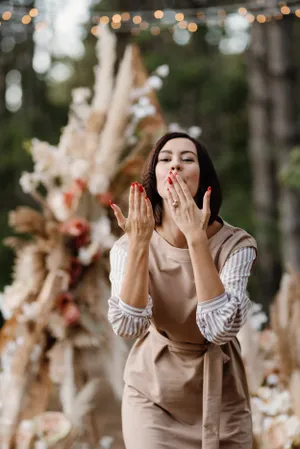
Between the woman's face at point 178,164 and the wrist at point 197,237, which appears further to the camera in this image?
the woman's face at point 178,164

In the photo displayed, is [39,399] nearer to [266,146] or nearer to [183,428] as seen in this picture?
[183,428]

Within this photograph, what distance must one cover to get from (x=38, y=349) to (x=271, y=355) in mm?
1302

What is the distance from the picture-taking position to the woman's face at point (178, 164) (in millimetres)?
2059

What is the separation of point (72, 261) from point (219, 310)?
2.15 meters

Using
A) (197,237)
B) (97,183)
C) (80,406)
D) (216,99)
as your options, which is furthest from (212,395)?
(216,99)

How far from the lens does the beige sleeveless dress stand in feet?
6.67

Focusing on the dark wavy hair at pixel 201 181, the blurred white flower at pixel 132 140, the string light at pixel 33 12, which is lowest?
the dark wavy hair at pixel 201 181

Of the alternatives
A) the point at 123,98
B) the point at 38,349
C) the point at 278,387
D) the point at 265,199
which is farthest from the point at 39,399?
the point at 265,199

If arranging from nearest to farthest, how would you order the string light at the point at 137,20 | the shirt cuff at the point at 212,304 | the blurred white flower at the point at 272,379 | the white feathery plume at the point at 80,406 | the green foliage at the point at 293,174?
the shirt cuff at the point at 212,304, the white feathery plume at the point at 80,406, the blurred white flower at the point at 272,379, the string light at the point at 137,20, the green foliage at the point at 293,174

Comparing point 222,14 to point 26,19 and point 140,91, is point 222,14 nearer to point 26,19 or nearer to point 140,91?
point 140,91

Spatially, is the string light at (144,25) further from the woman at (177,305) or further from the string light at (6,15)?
the woman at (177,305)

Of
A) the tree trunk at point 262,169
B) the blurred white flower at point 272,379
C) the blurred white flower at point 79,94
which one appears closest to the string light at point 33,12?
the blurred white flower at point 79,94

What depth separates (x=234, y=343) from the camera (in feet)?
7.38

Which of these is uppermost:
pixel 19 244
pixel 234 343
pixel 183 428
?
pixel 19 244
